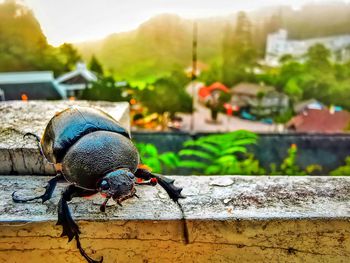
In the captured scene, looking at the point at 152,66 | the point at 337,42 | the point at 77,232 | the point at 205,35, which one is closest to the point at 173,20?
the point at 152,66

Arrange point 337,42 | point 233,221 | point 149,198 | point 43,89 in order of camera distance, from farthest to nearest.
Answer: point 337,42
point 43,89
point 149,198
point 233,221

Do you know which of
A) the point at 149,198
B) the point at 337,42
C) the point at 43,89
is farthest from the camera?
the point at 337,42

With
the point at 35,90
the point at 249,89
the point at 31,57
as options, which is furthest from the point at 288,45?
the point at 31,57

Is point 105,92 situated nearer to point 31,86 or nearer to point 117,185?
point 31,86

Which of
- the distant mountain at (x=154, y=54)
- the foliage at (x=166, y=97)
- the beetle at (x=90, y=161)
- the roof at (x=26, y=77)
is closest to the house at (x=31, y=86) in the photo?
the roof at (x=26, y=77)

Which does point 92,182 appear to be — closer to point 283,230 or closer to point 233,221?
point 233,221

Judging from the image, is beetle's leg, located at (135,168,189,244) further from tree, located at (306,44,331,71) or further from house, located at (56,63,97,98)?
tree, located at (306,44,331,71)

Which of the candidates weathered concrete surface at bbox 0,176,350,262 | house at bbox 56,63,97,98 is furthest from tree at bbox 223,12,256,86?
weathered concrete surface at bbox 0,176,350,262

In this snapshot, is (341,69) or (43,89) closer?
(43,89)
